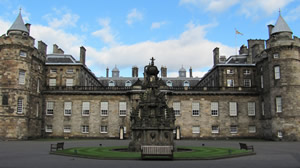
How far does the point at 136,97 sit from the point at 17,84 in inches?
583

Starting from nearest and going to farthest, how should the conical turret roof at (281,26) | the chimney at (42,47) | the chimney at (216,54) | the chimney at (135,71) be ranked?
the conical turret roof at (281,26), the chimney at (42,47), the chimney at (216,54), the chimney at (135,71)

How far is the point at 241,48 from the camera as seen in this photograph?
51625 millimetres

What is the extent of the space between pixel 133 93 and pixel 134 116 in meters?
20.3

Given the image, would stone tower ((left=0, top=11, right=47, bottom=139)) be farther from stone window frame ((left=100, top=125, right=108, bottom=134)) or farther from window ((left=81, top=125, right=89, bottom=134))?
stone window frame ((left=100, top=125, right=108, bottom=134))

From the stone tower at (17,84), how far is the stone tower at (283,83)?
97.9ft

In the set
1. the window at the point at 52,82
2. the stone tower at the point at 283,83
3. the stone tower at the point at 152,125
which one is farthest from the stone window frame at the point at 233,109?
the window at the point at 52,82

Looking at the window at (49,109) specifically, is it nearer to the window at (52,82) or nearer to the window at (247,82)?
the window at (52,82)

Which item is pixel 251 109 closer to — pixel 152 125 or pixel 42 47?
pixel 152 125

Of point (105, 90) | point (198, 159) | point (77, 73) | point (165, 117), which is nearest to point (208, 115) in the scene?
point (105, 90)

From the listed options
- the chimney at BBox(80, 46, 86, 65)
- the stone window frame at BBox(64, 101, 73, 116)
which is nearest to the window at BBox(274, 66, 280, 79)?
the stone window frame at BBox(64, 101, 73, 116)

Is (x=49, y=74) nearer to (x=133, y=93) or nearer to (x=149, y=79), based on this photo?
(x=133, y=93)

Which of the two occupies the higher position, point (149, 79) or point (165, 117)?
point (149, 79)

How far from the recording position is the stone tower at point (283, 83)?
3512 cm

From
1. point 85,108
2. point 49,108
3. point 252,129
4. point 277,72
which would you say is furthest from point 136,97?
point 277,72
